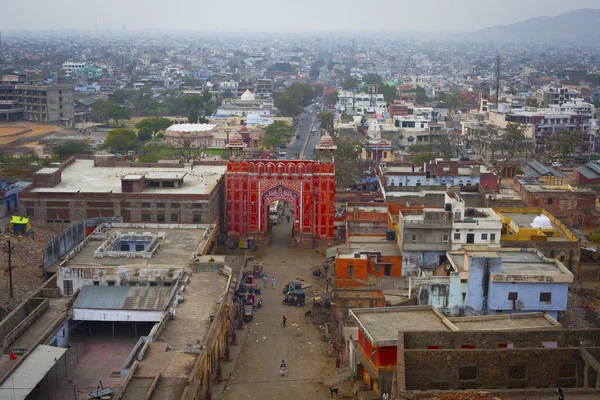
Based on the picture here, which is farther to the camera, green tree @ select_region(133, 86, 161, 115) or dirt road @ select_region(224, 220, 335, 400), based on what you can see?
green tree @ select_region(133, 86, 161, 115)

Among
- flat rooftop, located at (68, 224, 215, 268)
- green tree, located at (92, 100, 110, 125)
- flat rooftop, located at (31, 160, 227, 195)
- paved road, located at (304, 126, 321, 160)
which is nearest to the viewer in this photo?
flat rooftop, located at (68, 224, 215, 268)

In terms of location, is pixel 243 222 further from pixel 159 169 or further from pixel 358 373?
pixel 358 373

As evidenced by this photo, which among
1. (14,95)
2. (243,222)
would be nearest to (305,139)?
(14,95)

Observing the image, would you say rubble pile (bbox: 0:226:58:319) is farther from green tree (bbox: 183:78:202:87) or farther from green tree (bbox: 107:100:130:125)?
green tree (bbox: 183:78:202:87)

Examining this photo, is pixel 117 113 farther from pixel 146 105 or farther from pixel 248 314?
pixel 248 314

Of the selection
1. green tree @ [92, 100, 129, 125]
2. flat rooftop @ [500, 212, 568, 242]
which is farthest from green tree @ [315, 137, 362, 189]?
green tree @ [92, 100, 129, 125]

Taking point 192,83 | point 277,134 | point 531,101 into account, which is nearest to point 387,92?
point 531,101
